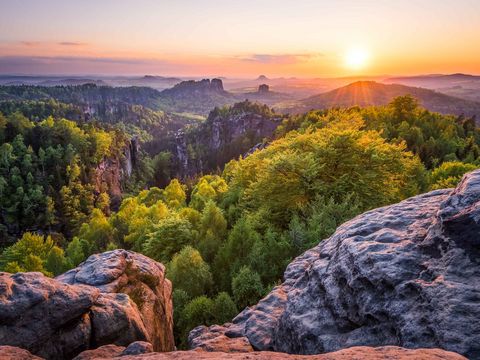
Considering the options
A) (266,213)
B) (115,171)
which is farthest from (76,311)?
(115,171)

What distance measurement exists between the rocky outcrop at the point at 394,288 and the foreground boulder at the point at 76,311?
2.85 meters

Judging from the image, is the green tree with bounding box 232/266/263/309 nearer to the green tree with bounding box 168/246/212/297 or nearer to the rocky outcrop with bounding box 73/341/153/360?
the green tree with bounding box 168/246/212/297

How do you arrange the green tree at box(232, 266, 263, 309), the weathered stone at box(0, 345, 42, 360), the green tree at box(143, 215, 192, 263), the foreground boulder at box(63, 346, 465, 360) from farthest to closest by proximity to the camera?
1. the green tree at box(143, 215, 192, 263)
2. the green tree at box(232, 266, 263, 309)
3. the weathered stone at box(0, 345, 42, 360)
4. the foreground boulder at box(63, 346, 465, 360)

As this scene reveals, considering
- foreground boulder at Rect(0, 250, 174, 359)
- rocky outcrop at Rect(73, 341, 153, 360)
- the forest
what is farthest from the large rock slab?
the forest

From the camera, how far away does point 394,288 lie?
7.84m

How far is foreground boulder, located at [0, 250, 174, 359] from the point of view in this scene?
9516 millimetres

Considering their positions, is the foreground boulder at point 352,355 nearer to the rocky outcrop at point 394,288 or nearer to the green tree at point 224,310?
the rocky outcrop at point 394,288

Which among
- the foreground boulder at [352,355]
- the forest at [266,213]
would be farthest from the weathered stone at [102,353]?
the forest at [266,213]

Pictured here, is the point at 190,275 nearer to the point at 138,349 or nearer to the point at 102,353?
the point at 102,353

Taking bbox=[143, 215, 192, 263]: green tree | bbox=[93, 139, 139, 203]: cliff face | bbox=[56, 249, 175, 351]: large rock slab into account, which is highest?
bbox=[56, 249, 175, 351]: large rock slab

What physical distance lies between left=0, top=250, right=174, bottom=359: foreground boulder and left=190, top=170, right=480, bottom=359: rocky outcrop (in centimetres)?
285

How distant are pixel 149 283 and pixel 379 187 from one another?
20.7m

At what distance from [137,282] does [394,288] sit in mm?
10904

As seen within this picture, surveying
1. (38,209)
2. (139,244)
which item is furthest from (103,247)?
A: (38,209)
